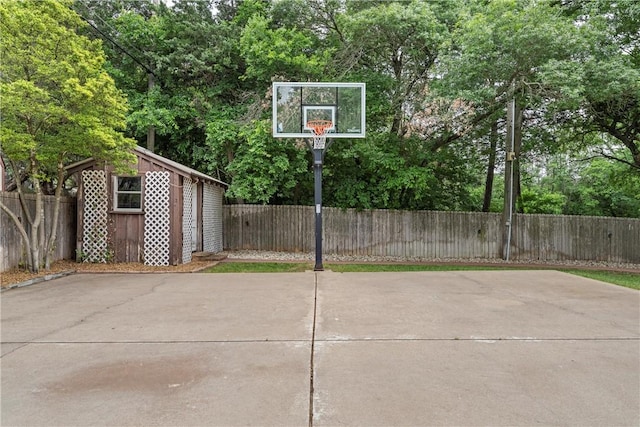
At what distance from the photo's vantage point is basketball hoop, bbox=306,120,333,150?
31.7 ft

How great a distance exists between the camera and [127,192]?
10.1 meters

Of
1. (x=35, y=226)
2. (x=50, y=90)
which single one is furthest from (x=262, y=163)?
(x=35, y=226)

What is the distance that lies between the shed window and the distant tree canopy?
3046mm

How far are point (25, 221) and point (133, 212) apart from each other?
7.16ft

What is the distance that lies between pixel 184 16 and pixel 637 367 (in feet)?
51.0

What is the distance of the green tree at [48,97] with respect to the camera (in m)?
7.16

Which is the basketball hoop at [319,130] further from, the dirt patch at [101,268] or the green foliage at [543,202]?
the green foliage at [543,202]

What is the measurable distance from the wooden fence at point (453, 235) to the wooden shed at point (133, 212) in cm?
468

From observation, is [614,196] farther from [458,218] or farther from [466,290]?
[466,290]

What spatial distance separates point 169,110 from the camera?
13.7 meters

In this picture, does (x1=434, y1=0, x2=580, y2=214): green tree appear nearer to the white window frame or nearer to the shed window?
the white window frame

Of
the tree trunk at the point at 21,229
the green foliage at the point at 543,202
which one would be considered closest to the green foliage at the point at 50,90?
the tree trunk at the point at 21,229

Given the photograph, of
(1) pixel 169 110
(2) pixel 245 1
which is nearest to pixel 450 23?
(2) pixel 245 1

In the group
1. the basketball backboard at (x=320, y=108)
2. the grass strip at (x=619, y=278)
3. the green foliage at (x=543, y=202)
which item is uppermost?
the basketball backboard at (x=320, y=108)
